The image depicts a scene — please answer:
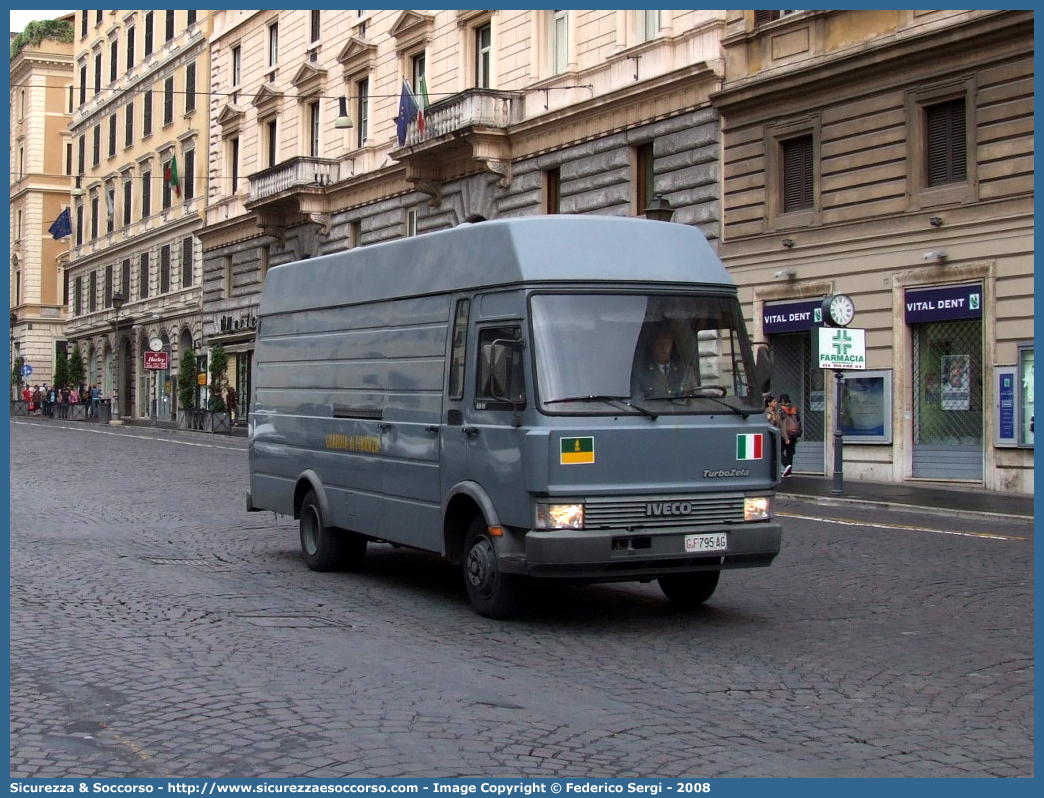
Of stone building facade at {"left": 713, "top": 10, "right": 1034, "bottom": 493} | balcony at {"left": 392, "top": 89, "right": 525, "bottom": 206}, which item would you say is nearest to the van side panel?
stone building facade at {"left": 713, "top": 10, "right": 1034, "bottom": 493}

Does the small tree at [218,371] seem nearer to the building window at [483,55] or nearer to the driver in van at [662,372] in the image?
the building window at [483,55]

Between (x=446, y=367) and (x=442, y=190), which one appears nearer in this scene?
(x=446, y=367)

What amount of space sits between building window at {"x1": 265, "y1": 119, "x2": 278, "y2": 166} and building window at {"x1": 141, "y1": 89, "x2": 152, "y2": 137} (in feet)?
48.8

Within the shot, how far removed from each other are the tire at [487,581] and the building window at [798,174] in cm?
1811

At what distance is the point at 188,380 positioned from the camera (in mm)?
52156

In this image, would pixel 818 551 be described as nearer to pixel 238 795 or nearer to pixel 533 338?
pixel 533 338

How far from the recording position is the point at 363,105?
4272cm

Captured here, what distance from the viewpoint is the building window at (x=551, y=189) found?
1339 inches

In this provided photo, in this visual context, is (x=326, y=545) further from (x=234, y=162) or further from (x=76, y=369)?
(x=76, y=369)

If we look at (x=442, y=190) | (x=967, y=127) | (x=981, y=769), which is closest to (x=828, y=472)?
(x=967, y=127)

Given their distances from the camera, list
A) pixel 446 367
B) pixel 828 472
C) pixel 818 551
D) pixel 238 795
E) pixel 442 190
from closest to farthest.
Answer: pixel 238 795 → pixel 446 367 → pixel 818 551 → pixel 828 472 → pixel 442 190

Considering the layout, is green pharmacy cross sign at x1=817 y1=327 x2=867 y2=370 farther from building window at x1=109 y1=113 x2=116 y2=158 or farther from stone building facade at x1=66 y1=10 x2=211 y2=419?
building window at x1=109 y1=113 x2=116 y2=158

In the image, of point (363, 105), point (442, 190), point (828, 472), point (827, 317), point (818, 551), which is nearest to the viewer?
point (818, 551)

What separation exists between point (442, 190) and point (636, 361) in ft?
94.7
